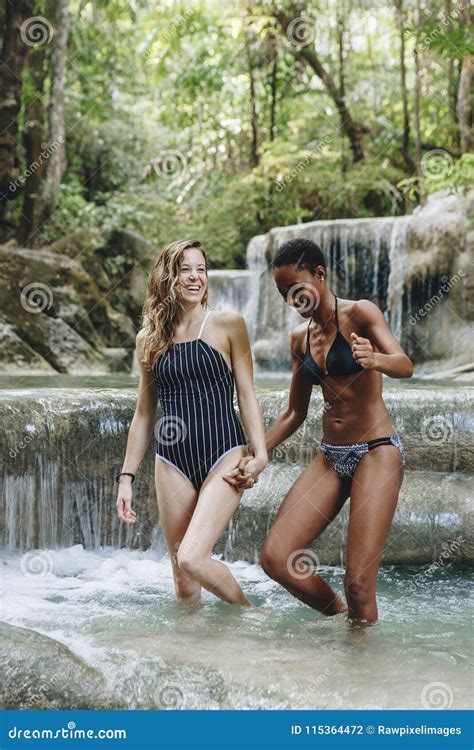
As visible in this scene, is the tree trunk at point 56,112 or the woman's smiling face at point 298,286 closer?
the woman's smiling face at point 298,286

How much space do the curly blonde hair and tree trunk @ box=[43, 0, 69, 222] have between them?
11176mm

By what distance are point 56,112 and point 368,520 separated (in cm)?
1246

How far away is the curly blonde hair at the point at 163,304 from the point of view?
13.6 ft

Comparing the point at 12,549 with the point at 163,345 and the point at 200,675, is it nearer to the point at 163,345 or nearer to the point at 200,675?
the point at 163,345

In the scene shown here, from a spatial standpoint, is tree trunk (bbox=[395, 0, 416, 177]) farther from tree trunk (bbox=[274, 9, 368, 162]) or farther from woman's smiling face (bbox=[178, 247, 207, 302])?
woman's smiling face (bbox=[178, 247, 207, 302])


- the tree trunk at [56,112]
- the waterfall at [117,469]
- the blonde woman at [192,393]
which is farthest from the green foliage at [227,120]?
the blonde woman at [192,393]

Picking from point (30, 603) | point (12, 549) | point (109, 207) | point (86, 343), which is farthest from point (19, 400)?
point (109, 207)

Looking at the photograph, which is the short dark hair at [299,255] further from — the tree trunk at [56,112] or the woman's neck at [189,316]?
the tree trunk at [56,112]

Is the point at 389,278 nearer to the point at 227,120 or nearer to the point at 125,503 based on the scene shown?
the point at 227,120

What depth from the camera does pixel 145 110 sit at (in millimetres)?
22516

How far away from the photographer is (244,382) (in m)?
4.16

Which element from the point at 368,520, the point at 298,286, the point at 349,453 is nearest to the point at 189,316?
the point at 298,286

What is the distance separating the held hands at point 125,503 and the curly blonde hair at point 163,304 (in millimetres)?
558

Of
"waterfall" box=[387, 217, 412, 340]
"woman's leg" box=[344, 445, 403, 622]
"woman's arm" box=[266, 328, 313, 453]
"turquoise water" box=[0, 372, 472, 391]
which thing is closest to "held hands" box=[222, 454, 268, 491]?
"woman's arm" box=[266, 328, 313, 453]
